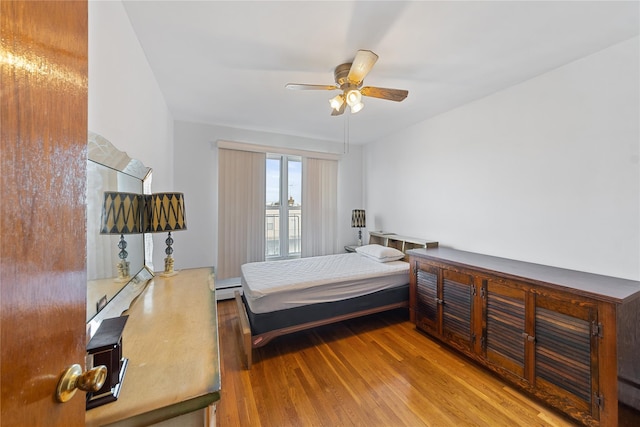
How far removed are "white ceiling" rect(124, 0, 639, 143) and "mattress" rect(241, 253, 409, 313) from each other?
1.83 meters

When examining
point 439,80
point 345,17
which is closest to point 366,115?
point 439,80

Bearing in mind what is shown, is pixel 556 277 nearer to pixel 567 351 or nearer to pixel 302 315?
pixel 567 351

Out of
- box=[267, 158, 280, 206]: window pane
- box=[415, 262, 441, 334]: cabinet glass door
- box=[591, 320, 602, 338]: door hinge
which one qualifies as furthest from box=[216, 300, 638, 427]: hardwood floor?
box=[267, 158, 280, 206]: window pane

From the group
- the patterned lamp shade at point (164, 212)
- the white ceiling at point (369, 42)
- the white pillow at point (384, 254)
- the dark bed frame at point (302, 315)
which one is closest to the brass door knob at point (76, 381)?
the patterned lamp shade at point (164, 212)

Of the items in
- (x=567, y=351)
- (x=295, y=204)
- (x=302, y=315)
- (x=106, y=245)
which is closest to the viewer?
(x=106, y=245)

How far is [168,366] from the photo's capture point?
83 centimetres

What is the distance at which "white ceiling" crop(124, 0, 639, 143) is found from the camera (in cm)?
140

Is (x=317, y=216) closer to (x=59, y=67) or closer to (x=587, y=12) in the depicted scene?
(x=587, y=12)

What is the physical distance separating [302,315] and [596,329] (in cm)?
194

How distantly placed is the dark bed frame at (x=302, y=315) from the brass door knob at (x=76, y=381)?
1.63m

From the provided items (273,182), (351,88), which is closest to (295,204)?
(273,182)

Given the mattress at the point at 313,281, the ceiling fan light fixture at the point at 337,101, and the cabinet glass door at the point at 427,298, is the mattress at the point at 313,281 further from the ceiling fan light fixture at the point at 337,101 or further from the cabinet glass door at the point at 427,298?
the ceiling fan light fixture at the point at 337,101

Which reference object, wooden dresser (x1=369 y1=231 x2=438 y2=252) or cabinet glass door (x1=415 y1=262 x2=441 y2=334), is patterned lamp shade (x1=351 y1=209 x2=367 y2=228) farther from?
cabinet glass door (x1=415 y1=262 x2=441 y2=334)

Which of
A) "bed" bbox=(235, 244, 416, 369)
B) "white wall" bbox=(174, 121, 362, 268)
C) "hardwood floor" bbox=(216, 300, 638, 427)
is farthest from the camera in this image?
"white wall" bbox=(174, 121, 362, 268)
